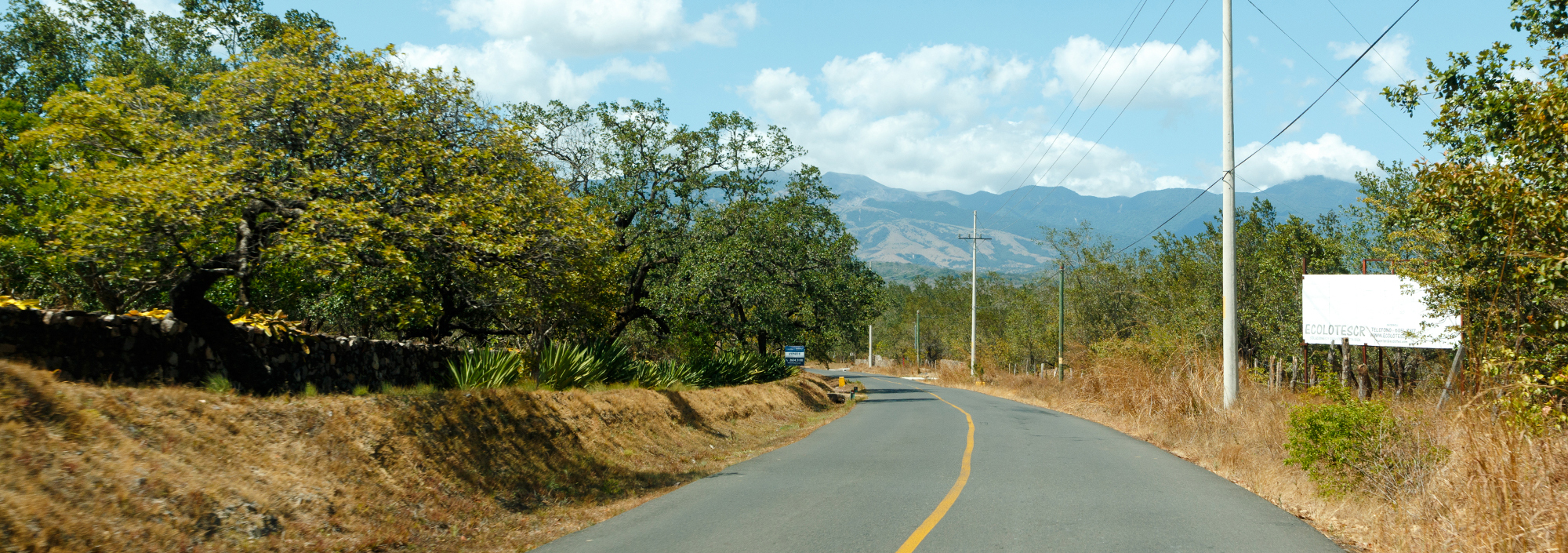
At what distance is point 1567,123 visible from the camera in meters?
6.38

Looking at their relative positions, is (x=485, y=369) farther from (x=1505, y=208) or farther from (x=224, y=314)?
(x=1505, y=208)

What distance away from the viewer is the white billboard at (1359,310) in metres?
17.8

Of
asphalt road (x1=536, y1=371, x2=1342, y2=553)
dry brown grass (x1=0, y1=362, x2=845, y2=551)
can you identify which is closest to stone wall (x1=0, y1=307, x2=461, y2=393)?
dry brown grass (x1=0, y1=362, x2=845, y2=551)

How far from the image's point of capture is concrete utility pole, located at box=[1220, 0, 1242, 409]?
16.0 metres

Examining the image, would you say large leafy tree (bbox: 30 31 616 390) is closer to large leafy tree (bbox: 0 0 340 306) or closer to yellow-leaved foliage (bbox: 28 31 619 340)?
yellow-leaved foliage (bbox: 28 31 619 340)

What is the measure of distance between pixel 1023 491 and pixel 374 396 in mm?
7497

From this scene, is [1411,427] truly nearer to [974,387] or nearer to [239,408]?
[239,408]

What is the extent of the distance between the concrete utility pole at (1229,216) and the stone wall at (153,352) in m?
14.6

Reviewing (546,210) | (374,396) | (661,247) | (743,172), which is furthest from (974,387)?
(374,396)

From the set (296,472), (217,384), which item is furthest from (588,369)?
(296,472)

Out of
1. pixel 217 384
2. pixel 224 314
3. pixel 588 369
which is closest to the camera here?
pixel 217 384

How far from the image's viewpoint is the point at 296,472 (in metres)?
7.10

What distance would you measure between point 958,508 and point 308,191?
25.5 ft

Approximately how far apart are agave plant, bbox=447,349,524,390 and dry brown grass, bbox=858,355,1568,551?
10513 millimetres
